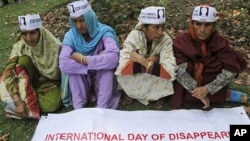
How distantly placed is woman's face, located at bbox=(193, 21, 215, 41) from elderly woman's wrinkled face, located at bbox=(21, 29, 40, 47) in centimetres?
157

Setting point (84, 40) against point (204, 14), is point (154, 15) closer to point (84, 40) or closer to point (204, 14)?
point (204, 14)

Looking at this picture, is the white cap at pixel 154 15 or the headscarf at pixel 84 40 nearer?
the white cap at pixel 154 15

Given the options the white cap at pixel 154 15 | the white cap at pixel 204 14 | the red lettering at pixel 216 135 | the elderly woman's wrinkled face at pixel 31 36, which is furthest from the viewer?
the elderly woman's wrinkled face at pixel 31 36

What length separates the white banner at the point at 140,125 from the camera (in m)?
3.18

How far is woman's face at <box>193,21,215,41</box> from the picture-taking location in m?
3.31

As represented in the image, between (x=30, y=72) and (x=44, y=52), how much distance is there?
0.26m

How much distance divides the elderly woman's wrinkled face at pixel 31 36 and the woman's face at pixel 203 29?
61.7 inches

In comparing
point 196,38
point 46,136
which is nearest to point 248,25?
point 196,38

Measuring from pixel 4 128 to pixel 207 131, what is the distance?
6.67 feet

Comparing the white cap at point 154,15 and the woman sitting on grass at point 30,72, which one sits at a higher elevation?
the white cap at point 154,15

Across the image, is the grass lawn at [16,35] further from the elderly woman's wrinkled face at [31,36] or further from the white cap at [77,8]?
the white cap at [77,8]

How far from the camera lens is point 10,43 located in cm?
580

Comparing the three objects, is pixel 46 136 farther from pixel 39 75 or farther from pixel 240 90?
pixel 240 90

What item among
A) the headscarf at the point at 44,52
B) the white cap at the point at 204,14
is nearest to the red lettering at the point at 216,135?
the white cap at the point at 204,14
